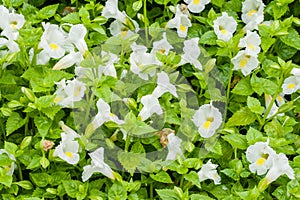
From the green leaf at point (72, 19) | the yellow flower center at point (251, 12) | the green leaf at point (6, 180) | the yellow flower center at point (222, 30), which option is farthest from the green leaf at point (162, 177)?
the yellow flower center at point (251, 12)

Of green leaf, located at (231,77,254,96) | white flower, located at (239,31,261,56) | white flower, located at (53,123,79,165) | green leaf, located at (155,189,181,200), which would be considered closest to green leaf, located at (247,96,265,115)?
green leaf, located at (231,77,254,96)

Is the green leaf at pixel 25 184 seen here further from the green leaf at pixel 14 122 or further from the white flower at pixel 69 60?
the white flower at pixel 69 60

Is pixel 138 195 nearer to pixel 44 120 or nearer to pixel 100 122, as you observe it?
pixel 100 122

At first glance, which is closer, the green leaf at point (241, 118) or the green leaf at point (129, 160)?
the green leaf at point (129, 160)

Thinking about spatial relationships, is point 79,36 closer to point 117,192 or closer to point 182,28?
point 182,28

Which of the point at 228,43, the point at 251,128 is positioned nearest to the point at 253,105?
the point at 251,128

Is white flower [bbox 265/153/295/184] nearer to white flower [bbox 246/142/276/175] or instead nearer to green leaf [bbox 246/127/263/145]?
white flower [bbox 246/142/276/175]
